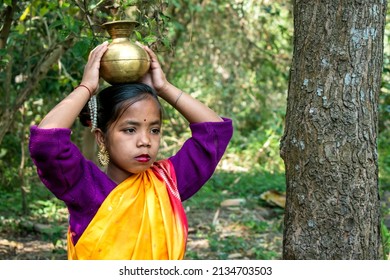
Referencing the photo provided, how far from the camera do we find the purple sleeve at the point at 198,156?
281cm

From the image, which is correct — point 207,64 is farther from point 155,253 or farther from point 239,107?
point 155,253

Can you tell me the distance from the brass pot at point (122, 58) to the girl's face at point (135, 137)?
0.39ft

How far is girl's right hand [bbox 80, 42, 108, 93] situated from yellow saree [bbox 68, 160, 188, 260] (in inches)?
15.6

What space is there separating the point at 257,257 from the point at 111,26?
3.46 meters

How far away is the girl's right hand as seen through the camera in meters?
2.60

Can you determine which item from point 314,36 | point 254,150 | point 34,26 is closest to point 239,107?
point 254,150

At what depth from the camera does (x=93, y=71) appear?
261 centimetres

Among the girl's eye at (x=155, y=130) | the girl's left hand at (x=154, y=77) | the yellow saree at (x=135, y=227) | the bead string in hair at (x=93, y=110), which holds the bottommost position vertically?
the yellow saree at (x=135, y=227)

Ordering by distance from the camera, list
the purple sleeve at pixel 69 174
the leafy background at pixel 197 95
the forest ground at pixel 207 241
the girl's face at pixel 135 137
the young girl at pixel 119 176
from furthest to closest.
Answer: the forest ground at pixel 207 241, the leafy background at pixel 197 95, the girl's face at pixel 135 137, the young girl at pixel 119 176, the purple sleeve at pixel 69 174

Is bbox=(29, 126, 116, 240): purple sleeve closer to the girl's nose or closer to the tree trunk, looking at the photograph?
the girl's nose

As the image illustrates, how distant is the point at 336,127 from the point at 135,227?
0.90 metres

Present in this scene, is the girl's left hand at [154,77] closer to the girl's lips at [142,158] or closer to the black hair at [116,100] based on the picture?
the black hair at [116,100]

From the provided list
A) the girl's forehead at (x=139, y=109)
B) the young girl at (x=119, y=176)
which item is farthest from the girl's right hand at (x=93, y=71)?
the girl's forehead at (x=139, y=109)

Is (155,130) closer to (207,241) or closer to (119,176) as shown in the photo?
(119,176)
